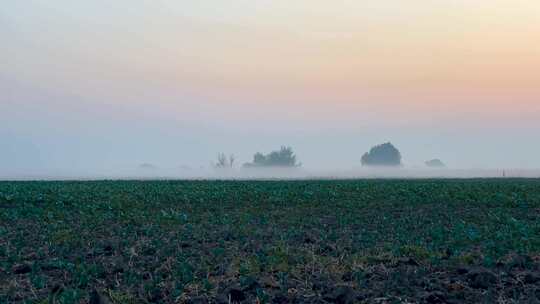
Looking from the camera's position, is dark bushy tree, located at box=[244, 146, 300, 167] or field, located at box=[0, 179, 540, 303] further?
dark bushy tree, located at box=[244, 146, 300, 167]

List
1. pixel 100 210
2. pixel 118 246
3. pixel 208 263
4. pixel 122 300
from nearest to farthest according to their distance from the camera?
pixel 122 300 → pixel 208 263 → pixel 118 246 → pixel 100 210

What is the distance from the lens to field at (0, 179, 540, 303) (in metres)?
10.3

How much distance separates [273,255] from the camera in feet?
45.4

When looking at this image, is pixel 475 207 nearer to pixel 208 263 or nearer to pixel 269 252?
pixel 269 252

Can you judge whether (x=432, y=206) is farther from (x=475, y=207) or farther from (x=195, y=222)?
(x=195, y=222)

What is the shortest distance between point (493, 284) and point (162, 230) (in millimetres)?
11974

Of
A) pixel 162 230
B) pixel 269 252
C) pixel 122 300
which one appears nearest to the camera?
pixel 122 300

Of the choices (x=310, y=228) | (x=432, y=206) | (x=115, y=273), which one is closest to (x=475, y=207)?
(x=432, y=206)

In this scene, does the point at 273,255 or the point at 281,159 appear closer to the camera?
the point at 273,255

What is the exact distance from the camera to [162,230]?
63.7 ft

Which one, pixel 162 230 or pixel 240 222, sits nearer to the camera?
pixel 162 230

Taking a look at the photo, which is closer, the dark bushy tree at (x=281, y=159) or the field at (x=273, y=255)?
the field at (x=273, y=255)

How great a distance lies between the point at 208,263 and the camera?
1320 centimetres

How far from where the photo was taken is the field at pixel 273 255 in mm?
10266
